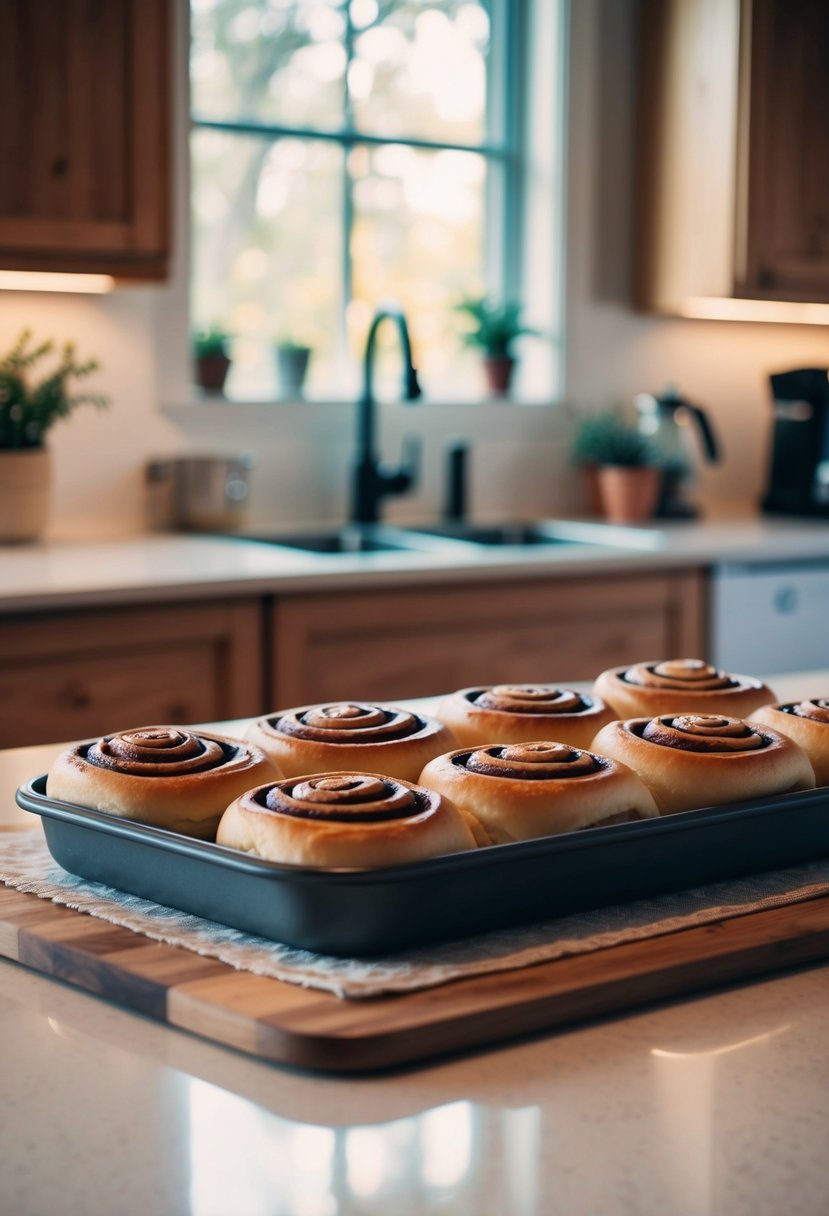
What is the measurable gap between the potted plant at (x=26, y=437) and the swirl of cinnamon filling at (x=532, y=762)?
2.06m

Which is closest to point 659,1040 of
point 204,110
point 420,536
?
point 420,536

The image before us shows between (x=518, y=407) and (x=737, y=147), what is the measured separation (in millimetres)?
793

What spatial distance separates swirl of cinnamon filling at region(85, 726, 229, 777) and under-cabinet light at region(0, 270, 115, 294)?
81.8 inches

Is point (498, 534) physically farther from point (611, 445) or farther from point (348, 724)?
point (348, 724)

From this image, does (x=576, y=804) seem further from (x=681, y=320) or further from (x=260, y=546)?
(x=681, y=320)

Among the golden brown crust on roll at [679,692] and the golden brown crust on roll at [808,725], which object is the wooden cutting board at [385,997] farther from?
the golden brown crust on roll at [679,692]

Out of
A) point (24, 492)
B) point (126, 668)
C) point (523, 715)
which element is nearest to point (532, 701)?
point (523, 715)

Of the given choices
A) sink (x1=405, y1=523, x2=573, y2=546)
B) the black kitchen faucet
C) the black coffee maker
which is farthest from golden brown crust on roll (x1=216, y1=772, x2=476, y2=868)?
the black coffee maker

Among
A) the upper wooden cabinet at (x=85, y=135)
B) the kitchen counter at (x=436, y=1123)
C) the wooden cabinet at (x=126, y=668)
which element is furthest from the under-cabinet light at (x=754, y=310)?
the kitchen counter at (x=436, y=1123)

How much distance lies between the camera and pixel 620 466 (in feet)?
11.8

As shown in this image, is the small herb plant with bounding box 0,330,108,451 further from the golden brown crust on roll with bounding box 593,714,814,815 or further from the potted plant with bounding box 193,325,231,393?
the golden brown crust on roll with bounding box 593,714,814,815

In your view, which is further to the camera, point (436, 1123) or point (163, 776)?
point (163, 776)

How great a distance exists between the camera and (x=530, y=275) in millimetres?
3787

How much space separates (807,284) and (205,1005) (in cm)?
324
